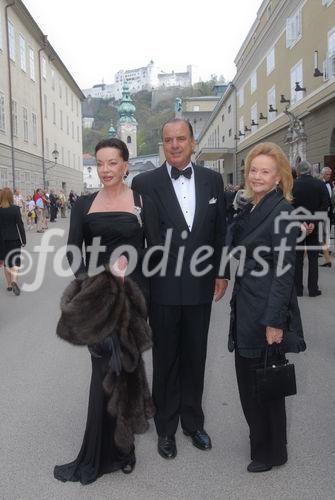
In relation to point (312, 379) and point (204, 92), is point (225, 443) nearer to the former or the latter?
point (312, 379)

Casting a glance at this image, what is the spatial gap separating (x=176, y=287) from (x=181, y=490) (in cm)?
127

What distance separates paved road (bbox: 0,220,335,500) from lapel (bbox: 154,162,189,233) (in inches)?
62.7

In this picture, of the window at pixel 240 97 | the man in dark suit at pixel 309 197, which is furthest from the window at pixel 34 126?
the man in dark suit at pixel 309 197

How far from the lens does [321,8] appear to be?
19.8 meters

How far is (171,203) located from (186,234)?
0.24 meters

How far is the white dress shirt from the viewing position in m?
3.56

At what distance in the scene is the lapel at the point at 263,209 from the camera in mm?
3197

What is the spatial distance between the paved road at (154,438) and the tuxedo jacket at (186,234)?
108cm

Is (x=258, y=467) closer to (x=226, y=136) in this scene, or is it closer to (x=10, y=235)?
(x=10, y=235)

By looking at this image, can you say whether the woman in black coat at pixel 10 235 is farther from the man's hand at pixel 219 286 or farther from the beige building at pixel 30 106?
the beige building at pixel 30 106

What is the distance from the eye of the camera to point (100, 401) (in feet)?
10.5

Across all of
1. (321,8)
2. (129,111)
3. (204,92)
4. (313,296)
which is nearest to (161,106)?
(204,92)

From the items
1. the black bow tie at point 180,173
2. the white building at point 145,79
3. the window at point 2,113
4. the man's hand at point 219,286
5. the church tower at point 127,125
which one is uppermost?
the white building at point 145,79

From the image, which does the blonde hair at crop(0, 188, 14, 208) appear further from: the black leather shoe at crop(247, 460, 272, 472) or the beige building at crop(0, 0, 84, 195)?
the beige building at crop(0, 0, 84, 195)
